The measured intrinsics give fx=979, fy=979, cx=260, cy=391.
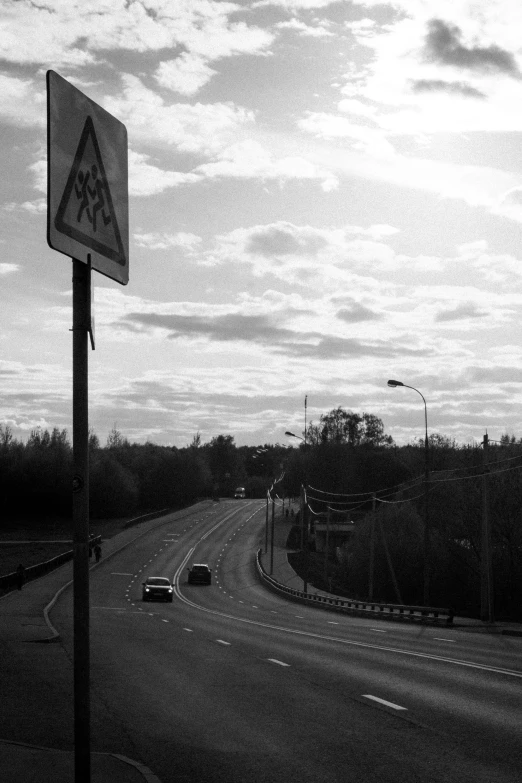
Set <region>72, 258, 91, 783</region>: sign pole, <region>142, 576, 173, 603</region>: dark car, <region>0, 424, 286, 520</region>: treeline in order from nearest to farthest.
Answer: <region>72, 258, 91, 783</region>: sign pole, <region>142, 576, 173, 603</region>: dark car, <region>0, 424, 286, 520</region>: treeline

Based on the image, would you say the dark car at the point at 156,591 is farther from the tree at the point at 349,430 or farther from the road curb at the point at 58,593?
the tree at the point at 349,430

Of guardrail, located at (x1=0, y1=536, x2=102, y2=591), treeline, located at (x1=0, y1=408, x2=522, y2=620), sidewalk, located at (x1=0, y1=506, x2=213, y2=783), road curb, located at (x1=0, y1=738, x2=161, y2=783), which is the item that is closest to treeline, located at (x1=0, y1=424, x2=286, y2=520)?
treeline, located at (x1=0, y1=408, x2=522, y2=620)

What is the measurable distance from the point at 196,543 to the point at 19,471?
4907 cm

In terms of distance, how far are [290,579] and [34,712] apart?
7442cm

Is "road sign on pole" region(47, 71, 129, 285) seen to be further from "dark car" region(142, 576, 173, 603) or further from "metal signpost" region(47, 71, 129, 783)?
"dark car" region(142, 576, 173, 603)

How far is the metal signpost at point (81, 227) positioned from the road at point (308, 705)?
4183 mm

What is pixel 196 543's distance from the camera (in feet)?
360

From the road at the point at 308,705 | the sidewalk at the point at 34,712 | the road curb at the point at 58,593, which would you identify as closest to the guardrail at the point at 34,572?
the road curb at the point at 58,593

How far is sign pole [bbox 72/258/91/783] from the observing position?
16.7 feet

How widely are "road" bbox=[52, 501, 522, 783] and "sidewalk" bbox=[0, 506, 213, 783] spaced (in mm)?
533

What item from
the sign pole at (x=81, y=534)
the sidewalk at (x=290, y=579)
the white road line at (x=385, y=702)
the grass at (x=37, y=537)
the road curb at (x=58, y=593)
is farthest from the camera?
the grass at (x=37, y=537)

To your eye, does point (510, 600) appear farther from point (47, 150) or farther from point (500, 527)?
point (47, 150)

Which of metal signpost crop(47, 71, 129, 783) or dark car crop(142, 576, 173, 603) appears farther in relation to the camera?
dark car crop(142, 576, 173, 603)

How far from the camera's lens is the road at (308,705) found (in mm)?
9383
